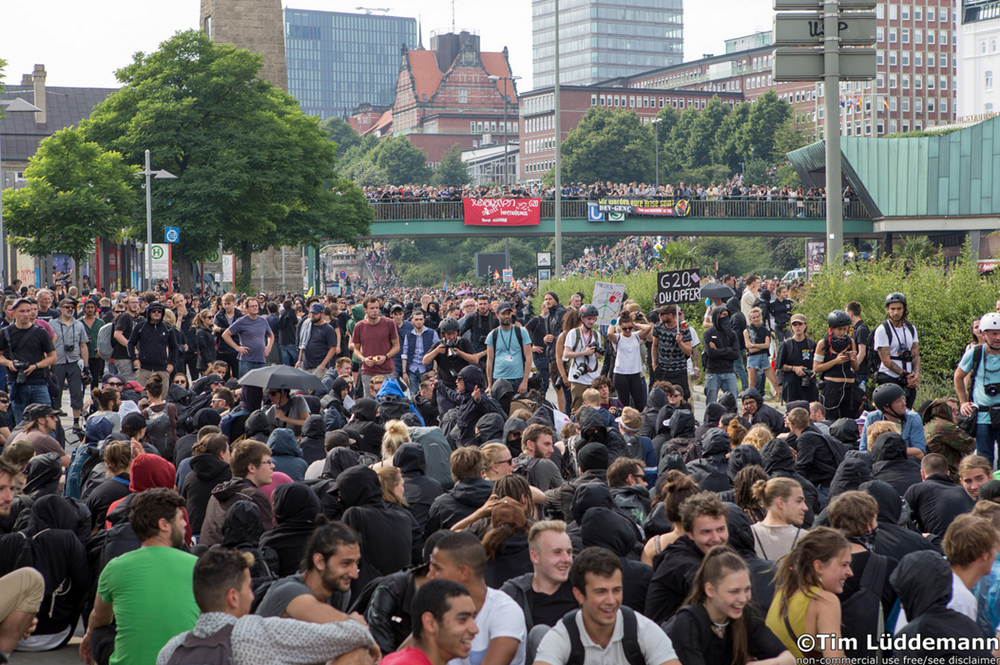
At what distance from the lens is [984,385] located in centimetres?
1086

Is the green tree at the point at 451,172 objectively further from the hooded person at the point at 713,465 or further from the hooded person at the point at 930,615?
the hooded person at the point at 930,615

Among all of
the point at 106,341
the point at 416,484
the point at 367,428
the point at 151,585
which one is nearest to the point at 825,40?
the point at 106,341

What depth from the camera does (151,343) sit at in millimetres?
15227

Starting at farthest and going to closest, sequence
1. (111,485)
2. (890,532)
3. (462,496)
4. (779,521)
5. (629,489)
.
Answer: (111,485), (629,489), (462,496), (779,521), (890,532)

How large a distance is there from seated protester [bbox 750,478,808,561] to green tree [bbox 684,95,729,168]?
10573 cm

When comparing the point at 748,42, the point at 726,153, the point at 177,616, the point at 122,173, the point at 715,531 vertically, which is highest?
the point at 748,42

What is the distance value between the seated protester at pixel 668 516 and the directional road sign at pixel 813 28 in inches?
576

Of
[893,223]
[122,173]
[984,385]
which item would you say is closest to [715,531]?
[984,385]

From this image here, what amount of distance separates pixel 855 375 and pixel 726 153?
3809 inches

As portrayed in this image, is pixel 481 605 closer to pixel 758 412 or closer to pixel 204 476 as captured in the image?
pixel 204 476

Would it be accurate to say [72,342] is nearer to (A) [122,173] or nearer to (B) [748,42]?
(A) [122,173]

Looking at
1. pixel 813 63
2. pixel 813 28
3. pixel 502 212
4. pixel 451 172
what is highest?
pixel 451 172

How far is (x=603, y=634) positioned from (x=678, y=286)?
12020mm

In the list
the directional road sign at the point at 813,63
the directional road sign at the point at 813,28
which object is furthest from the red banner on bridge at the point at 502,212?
the directional road sign at the point at 813,28
